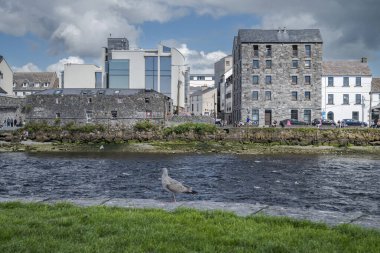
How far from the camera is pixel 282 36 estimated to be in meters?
77.8

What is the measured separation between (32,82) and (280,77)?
78998mm

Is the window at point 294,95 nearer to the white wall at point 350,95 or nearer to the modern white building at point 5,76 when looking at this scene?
the white wall at point 350,95

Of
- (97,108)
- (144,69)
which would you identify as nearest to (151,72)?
(144,69)

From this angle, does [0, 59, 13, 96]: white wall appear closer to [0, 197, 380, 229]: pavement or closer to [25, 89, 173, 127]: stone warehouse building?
[25, 89, 173, 127]: stone warehouse building

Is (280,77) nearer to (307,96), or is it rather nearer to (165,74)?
(307,96)

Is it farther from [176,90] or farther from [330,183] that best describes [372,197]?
[176,90]

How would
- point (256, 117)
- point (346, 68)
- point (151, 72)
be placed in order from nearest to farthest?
point (256, 117)
point (346, 68)
point (151, 72)

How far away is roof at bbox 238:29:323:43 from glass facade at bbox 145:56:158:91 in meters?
29.5

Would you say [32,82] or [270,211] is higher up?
[32,82]

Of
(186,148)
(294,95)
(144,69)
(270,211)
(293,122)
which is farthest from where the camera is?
(144,69)

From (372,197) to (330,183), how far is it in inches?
216

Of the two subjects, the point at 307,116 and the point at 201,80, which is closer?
the point at 307,116

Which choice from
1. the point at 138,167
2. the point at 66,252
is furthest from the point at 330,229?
the point at 138,167

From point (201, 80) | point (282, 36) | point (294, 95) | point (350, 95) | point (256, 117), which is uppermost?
point (201, 80)
